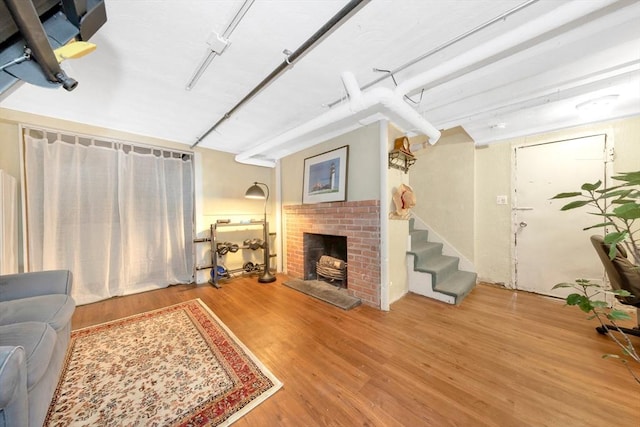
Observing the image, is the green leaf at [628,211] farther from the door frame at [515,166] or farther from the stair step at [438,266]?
the door frame at [515,166]

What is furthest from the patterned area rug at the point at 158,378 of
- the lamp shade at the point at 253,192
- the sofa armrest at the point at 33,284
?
the lamp shade at the point at 253,192

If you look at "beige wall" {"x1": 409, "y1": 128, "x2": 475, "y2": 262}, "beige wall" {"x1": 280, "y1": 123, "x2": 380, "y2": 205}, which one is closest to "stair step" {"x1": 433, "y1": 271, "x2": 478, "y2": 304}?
"beige wall" {"x1": 409, "y1": 128, "x2": 475, "y2": 262}

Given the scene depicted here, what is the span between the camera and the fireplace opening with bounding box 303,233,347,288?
3.04 meters

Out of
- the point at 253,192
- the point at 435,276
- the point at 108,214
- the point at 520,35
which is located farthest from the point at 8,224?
the point at 435,276

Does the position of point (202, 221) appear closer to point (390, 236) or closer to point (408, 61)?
point (390, 236)

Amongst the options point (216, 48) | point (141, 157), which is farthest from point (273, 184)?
point (216, 48)

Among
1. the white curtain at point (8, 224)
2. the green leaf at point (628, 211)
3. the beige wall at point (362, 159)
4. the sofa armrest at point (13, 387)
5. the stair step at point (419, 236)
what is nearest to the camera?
the green leaf at point (628, 211)

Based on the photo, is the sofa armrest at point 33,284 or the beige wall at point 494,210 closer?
the sofa armrest at point 33,284

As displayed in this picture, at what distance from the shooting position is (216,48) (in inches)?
56.5

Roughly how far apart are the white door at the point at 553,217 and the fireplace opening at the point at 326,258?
238 cm

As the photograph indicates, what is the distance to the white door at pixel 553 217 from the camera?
8.27 feet

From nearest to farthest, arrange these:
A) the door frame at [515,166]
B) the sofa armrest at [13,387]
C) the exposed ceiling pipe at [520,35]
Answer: the sofa armrest at [13,387], the exposed ceiling pipe at [520,35], the door frame at [515,166]

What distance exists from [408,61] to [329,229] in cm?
199

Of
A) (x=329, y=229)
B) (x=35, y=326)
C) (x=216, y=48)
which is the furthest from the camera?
(x=329, y=229)
